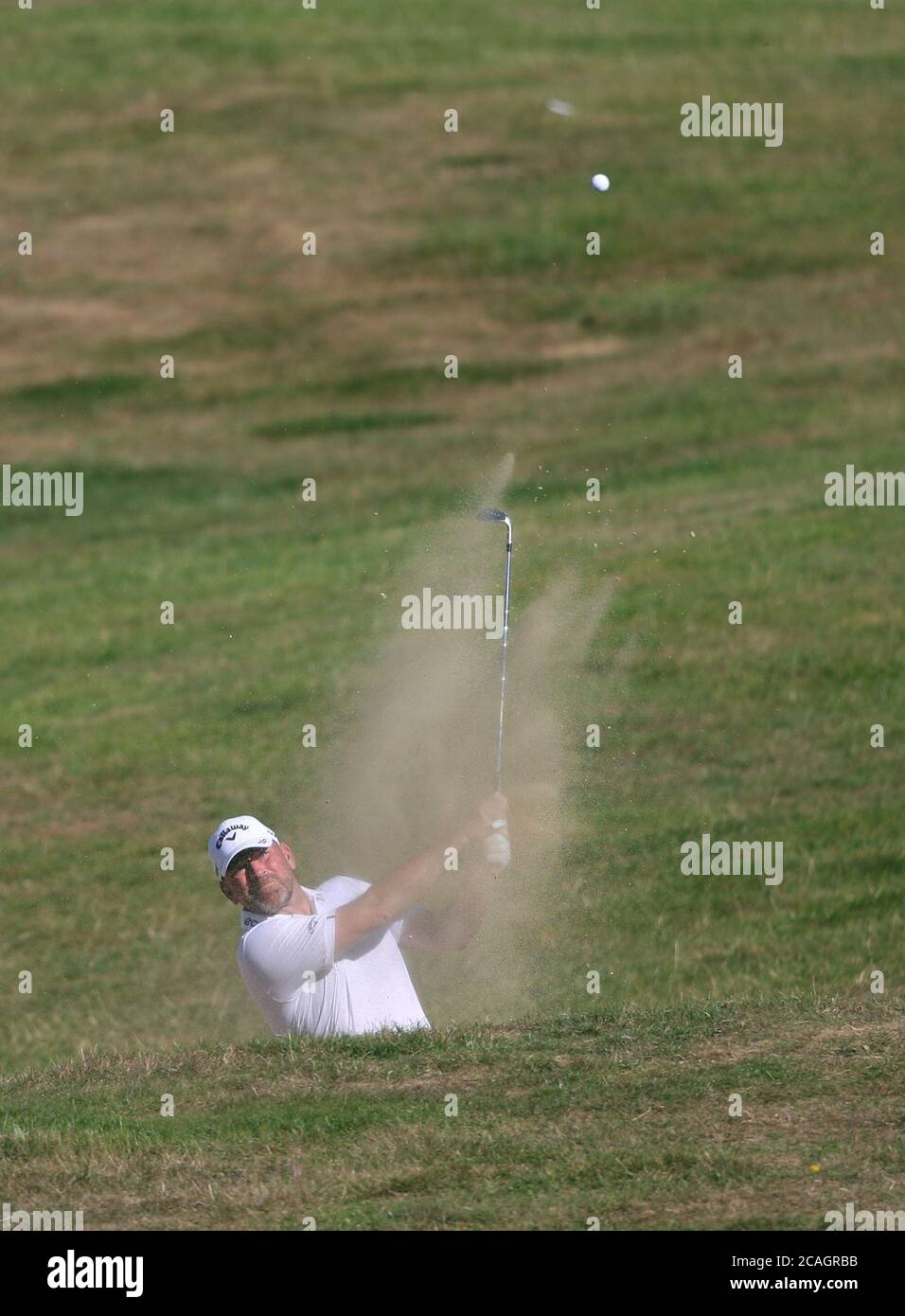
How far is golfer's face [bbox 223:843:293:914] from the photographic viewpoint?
8.26 metres

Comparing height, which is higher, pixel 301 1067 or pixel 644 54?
pixel 644 54

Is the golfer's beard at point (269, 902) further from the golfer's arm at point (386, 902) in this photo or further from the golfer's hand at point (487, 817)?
the golfer's hand at point (487, 817)

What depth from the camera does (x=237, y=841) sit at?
27.0ft

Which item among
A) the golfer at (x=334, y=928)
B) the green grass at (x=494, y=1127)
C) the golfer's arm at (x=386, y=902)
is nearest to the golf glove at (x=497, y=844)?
the golfer at (x=334, y=928)

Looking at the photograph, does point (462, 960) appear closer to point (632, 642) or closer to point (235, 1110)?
point (235, 1110)

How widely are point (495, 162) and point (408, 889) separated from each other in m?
25.9

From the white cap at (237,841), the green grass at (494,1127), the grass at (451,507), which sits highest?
the grass at (451,507)

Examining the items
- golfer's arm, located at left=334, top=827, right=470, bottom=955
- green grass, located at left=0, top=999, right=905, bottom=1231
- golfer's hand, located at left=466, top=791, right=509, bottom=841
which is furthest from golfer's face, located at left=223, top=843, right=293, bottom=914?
golfer's hand, located at left=466, top=791, right=509, bottom=841

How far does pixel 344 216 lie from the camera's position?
31.4m

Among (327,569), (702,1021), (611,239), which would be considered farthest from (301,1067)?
(611,239)

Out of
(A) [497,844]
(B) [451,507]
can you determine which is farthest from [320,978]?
(B) [451,507]

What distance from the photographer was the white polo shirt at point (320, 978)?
793 cm

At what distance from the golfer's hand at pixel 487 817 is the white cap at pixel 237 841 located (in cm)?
88

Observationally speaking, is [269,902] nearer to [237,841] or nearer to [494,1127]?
[237,841]
